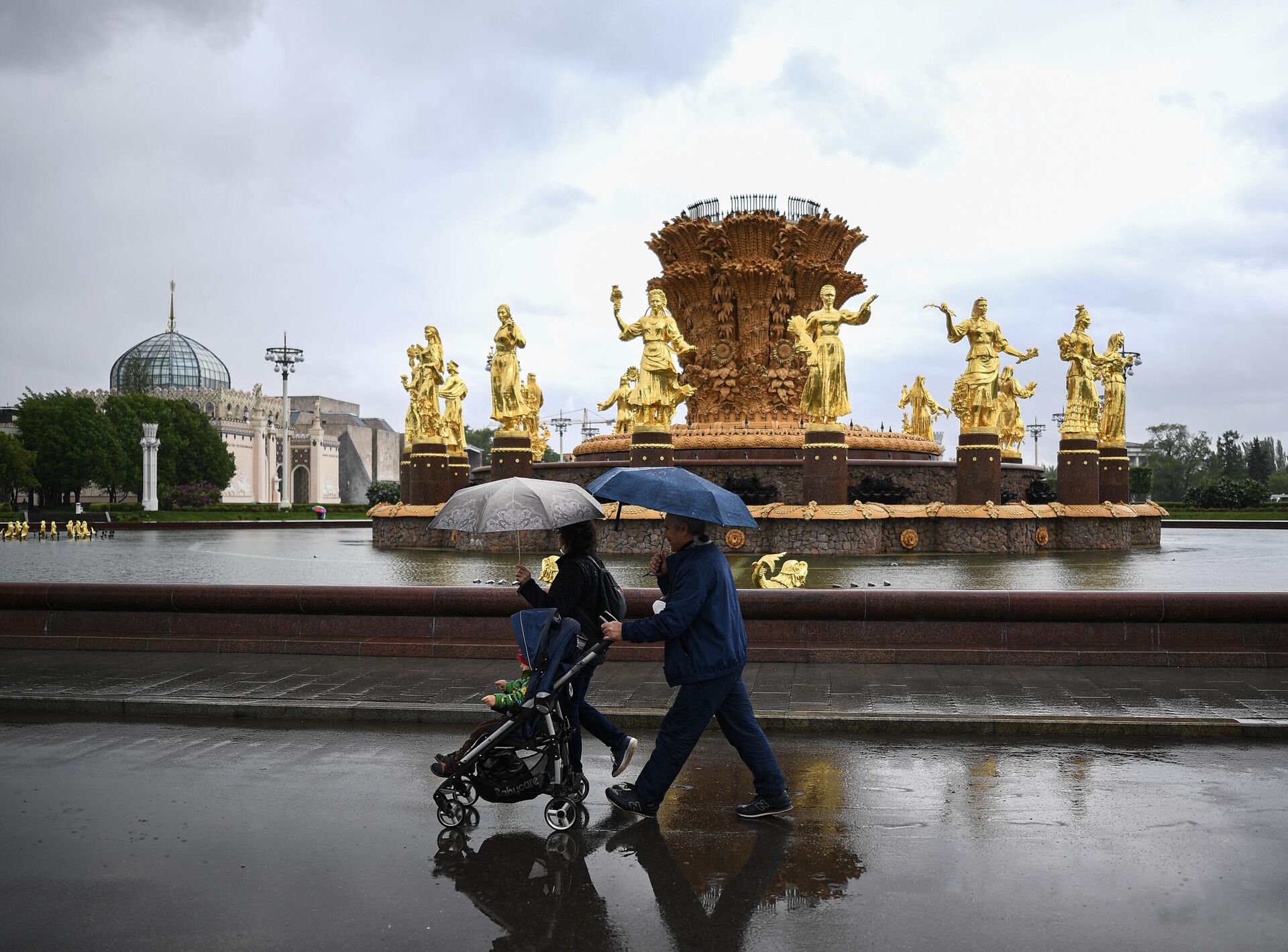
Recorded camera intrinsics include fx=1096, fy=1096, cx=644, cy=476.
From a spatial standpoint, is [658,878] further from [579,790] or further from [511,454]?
[511,454]

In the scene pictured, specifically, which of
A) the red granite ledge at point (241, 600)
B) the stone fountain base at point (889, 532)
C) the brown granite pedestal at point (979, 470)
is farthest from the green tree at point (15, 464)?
the red granite ledge at point (241, 600)

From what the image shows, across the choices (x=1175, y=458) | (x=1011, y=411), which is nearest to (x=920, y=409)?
(x=1011, y=411)

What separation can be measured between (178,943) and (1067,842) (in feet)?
12.8

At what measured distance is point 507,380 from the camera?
25812mm

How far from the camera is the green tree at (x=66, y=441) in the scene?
215 ft

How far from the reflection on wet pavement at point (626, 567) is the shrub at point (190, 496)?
4005cm

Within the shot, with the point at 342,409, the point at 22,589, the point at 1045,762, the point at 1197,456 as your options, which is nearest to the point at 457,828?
the point at 1045,762

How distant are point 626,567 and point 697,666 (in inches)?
575

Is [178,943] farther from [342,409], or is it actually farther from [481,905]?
[342,409]

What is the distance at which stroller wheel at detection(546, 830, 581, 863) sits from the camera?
5.13 metres

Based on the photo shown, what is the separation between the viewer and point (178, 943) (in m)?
4.10

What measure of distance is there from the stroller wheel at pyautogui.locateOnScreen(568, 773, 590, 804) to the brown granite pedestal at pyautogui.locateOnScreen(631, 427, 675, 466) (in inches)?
711

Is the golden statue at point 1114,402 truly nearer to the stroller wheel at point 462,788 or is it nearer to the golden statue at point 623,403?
the golden statue at point 623,403

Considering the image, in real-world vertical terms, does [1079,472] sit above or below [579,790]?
above
